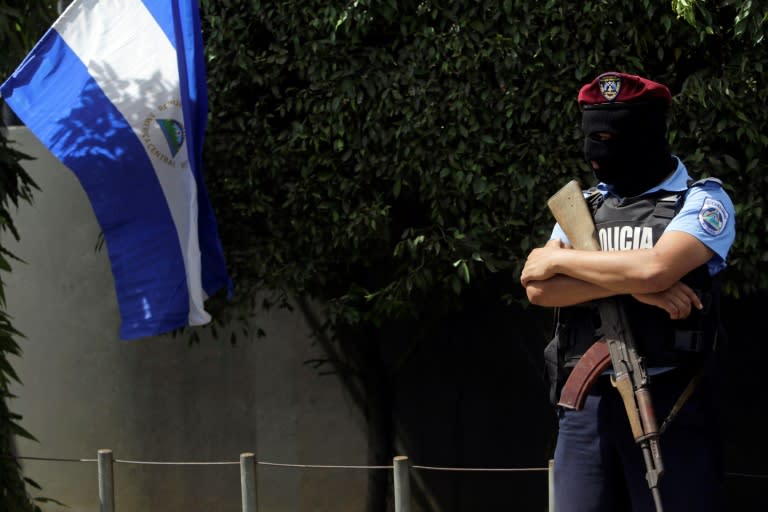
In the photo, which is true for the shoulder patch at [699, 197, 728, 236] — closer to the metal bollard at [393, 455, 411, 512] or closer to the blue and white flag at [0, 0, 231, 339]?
the metal bollard at [393, 455, 411, 512]

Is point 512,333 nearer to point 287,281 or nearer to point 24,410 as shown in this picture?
point 287,281

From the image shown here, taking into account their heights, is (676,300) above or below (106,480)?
above

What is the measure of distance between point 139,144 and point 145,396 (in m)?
2.78

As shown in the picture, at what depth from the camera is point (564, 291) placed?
3068 millimetres

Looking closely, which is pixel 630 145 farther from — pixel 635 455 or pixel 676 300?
pixel 635 455

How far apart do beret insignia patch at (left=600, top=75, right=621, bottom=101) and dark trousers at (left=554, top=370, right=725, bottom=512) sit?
2.50 feet

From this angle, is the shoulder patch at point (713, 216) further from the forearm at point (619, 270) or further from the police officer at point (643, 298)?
the forearm at point (619, 270)

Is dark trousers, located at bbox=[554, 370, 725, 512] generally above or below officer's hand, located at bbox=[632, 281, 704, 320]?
below

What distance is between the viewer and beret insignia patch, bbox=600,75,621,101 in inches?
120

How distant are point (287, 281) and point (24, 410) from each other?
3.23 meters

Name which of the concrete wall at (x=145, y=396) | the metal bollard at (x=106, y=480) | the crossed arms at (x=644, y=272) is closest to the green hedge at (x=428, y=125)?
the metal bollard at (x=106, y=480)

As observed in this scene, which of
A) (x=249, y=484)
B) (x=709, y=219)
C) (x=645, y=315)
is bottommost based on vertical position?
(x=249, y=484)

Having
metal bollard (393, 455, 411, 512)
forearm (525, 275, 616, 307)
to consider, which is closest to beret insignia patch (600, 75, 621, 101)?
forearm (525, 275, 616, 307)

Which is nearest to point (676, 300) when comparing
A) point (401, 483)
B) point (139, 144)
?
point (401, 483)
